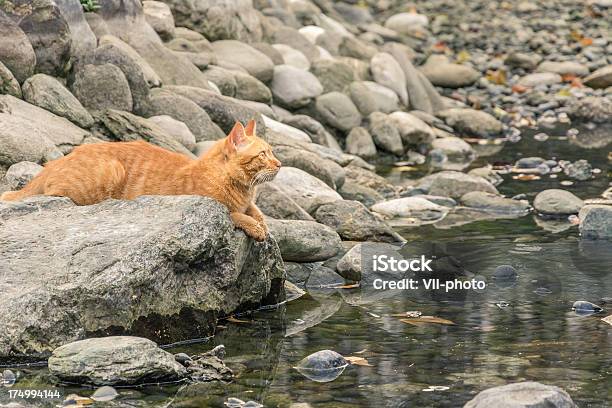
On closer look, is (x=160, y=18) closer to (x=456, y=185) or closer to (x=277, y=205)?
(x=456, y=185)

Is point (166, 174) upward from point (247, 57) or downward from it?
downward

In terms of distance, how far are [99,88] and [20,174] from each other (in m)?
3.48

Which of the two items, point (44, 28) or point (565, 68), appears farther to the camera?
point (565, 68)

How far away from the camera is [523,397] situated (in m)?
6.92

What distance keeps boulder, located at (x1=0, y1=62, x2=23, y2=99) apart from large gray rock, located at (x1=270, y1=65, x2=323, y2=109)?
713cm

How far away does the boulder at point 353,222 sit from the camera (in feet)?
42.9

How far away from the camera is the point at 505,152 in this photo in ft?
69.8

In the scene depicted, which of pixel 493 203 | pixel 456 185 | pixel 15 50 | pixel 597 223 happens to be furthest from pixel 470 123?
pixel 15 50

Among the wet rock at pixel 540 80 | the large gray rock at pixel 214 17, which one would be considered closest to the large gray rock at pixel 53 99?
the large gray rock at pixel 214 17

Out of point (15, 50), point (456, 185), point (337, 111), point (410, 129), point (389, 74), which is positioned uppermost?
point (15, 50)

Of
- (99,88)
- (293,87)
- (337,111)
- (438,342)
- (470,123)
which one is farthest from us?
(470,123)

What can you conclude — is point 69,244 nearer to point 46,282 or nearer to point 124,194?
point 46,282

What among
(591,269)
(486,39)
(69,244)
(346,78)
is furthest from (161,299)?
(486,39)

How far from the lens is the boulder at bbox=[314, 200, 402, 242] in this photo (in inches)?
515
